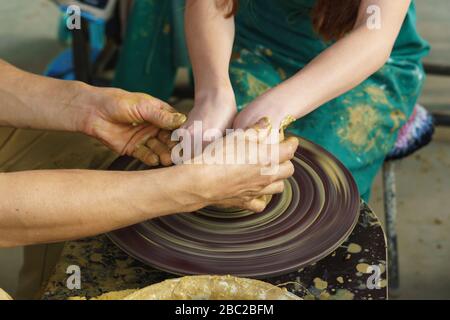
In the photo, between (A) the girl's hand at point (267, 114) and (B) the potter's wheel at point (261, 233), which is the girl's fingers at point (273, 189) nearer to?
(B) the potter's wheel at point (261, 233)

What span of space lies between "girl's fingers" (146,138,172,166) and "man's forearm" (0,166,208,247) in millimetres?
199

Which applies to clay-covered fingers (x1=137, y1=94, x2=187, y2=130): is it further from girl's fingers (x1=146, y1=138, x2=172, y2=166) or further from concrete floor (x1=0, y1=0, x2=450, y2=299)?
concrete floor (x1=0, y1=0, x2=450, y2=299)

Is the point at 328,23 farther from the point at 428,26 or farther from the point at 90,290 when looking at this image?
the point at 428,26

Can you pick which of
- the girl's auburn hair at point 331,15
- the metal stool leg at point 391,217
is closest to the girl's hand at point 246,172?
the girl's auburn hair at point 331,15

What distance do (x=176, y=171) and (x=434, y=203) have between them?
1.60m

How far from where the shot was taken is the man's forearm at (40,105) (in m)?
1.42

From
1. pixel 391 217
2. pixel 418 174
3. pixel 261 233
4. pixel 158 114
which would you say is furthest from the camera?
pixel 418 174

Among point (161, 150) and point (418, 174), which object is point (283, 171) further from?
point (418, 174)

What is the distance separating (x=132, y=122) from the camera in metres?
1.41

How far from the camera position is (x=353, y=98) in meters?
1.70

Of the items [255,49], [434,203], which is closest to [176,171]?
[255,49]

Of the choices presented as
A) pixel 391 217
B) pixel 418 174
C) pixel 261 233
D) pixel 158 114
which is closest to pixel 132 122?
pixel 158 114

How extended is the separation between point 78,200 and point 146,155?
30cm

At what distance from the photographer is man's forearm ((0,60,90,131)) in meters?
1.42
